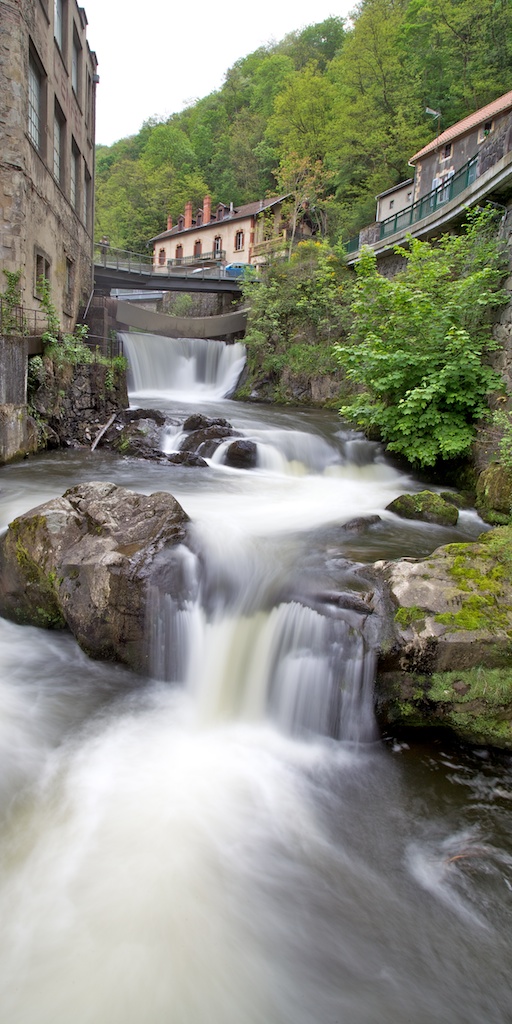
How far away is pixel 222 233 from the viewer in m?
48.0

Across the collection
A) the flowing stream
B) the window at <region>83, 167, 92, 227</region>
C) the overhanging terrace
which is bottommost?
the flowing stream

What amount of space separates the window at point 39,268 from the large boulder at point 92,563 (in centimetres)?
1042

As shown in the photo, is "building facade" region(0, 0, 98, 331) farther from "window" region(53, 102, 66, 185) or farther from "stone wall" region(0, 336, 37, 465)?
"stone wall" region(0, 336, 37, 465)

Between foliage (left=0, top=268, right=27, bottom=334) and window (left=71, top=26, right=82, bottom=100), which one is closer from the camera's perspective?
foliage (left=0, top=268, right=27, bottom=334)

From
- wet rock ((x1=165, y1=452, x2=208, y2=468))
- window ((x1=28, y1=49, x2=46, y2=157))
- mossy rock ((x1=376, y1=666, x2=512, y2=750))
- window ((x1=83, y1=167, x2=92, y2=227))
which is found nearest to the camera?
mossy rock ((x1=376, y1=666, x2=512, y2=750))

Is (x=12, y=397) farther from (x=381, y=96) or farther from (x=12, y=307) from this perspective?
(x=381, y=96)

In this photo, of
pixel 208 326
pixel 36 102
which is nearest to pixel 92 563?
pixel 36 102

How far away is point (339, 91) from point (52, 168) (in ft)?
81.0

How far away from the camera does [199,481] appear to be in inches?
409

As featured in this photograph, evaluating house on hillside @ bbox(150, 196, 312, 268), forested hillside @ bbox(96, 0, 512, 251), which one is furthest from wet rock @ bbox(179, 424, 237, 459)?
house on hillside @ bbox(150, 196, 312, 268)

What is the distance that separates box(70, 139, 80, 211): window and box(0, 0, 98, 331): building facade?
0.03m

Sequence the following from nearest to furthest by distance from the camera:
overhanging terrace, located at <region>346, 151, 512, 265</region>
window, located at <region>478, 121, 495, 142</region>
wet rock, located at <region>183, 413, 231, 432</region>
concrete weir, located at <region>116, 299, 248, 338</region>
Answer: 1. overhanging terrace, located at <region>346, 151, 512, 265</region>
2. wet rock, located at <region>183, 413, 231, 432</region>
3. window, located at <region>478, 121, 495, 142</region>
4. concrete weir, located at <region>116, 299, 248, 338</region>

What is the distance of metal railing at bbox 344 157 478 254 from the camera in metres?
13.1

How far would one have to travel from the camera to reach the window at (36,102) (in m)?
14.1
